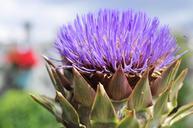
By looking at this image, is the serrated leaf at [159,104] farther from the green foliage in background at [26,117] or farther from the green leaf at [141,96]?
the green foliage in background at [26,117]

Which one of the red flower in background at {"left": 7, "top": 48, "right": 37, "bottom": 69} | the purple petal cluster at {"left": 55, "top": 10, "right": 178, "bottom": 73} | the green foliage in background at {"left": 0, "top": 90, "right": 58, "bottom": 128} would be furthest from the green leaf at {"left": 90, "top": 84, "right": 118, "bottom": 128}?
the red flower in background at {"left": 7, "top": 48, "right": 37, "bottom": 69}

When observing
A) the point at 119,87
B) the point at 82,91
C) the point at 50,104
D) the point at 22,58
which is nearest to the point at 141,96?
the point at 119,87

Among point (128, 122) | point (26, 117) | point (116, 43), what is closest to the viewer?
point (128, 122)

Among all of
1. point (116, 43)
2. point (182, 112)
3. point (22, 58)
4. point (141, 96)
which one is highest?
point (116, 43)

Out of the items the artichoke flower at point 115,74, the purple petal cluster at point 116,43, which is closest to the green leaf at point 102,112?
the artichoke flower at point 115,74

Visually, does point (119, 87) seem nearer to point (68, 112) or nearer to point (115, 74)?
point (115, 74)

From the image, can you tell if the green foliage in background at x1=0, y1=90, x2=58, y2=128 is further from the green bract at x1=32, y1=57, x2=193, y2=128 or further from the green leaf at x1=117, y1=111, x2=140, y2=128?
the green leaf at x1=117, y1=111, x2=140, y2=128

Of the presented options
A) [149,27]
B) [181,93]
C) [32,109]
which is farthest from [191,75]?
[149,27]
